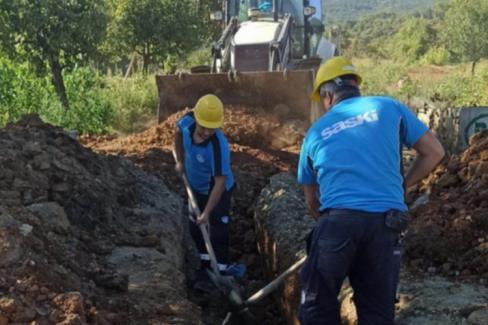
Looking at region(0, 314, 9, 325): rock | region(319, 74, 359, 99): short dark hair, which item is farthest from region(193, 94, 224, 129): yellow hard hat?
region(0, 314, 9, 325): rock

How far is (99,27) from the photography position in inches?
581

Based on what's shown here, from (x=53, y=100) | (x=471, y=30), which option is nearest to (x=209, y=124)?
(x=53, y=100)

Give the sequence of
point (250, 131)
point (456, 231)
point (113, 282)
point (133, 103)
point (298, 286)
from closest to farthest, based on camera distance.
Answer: point (113, 282) → point (456, 231) → point (298, 286) → point (250, 131) → point (133, 103)

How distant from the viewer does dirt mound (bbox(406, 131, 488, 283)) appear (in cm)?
517

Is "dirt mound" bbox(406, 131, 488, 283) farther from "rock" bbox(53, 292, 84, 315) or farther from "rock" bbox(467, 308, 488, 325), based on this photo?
"rock" bbox(53, 292, 84, 315)

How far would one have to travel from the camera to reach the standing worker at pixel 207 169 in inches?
240

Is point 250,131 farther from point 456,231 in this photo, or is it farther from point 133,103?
point 133,103

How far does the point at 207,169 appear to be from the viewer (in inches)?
253

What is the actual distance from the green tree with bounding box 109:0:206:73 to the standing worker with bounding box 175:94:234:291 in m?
16.1

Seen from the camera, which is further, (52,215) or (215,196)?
(215,196)

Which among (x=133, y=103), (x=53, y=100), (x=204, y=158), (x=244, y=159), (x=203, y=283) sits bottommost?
(x=203, y=283)

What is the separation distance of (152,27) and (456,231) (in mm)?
17943

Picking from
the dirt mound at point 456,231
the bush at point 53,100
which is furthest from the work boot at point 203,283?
the bush at point 53,100

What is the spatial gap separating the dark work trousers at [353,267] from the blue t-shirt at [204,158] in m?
2.25
